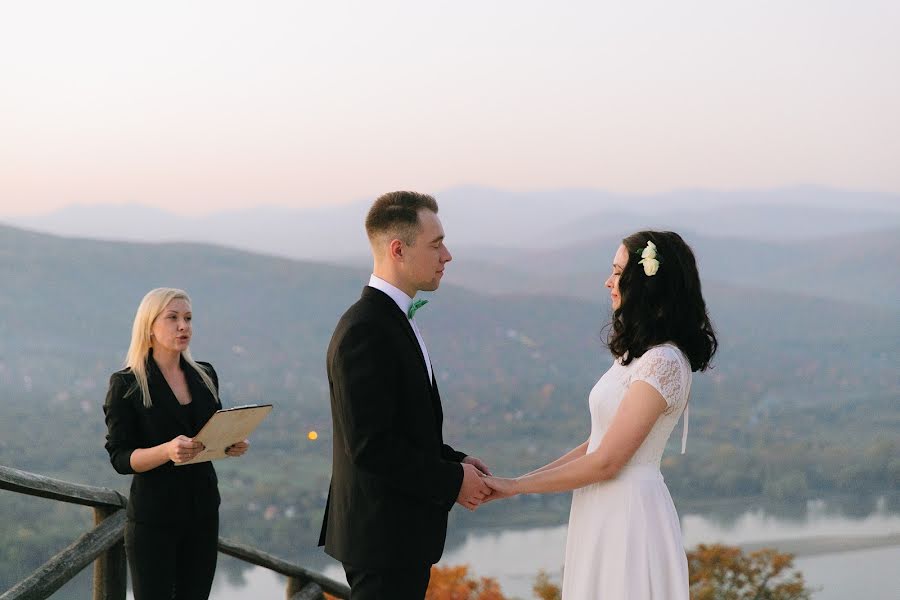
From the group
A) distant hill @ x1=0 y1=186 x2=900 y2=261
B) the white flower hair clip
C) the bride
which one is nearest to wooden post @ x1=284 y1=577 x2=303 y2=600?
the bride

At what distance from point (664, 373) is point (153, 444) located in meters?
1.46

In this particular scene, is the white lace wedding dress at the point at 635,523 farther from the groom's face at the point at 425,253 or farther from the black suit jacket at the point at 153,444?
the black suit jacket at the point at 153,444

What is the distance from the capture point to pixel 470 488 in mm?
2328

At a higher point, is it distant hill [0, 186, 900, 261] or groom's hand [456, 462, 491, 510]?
distant hill [0, 186, 900, 261]

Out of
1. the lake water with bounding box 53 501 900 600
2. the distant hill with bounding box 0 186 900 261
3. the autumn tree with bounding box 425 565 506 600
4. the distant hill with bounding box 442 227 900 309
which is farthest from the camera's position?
the distant hill with bounding box 442 227 900 309

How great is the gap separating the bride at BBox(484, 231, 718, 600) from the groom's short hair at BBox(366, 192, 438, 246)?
19.5 inches

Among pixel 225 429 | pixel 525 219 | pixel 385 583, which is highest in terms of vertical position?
pixel 525 219

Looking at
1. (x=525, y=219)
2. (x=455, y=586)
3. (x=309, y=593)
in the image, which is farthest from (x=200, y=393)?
(x=525, y=219)

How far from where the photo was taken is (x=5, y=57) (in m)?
18.3

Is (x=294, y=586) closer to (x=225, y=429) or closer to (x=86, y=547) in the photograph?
(x=86, y=547)

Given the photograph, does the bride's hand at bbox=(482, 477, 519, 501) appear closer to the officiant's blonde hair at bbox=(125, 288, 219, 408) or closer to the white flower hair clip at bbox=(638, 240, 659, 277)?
the white flower hair clip at bbox=(638, 240, 659, 277)

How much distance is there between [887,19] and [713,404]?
965 cm

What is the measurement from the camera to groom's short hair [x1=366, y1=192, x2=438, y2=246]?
2.33 metres

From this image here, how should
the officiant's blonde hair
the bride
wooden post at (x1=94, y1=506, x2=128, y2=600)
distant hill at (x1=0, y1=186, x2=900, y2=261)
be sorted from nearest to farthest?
the bride, the officiant's blonde hair, wooden post at (x1=94, y1=506, x2=128, y2=600), distant hill at (x1=0, y1=186, x2=900, y2=261)
